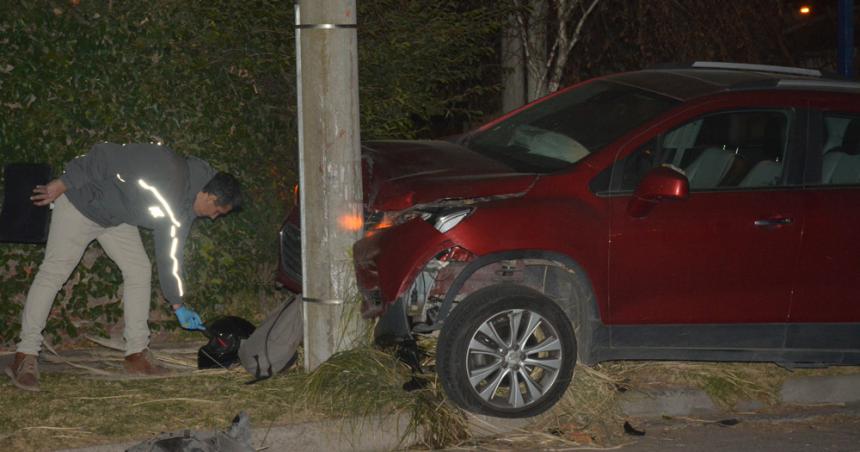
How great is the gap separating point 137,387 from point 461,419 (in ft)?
6.10

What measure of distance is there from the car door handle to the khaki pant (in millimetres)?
3509

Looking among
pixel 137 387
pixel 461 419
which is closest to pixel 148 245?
pixel 137 387

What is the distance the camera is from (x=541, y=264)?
671 centimetres

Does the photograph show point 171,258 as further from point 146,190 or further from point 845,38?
point 845,38

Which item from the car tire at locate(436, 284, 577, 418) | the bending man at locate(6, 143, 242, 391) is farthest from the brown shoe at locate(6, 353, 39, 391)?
the car tire at locate(436, 284, 577, 418)

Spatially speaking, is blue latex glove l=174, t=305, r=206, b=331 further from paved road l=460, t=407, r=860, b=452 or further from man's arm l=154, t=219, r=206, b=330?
paved road l=460, t=407, r=860, b=452

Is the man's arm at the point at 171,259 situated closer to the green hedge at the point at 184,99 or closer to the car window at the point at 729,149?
the green hedge at the point at 184,99

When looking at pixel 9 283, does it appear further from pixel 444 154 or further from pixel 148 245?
pixel 444 154

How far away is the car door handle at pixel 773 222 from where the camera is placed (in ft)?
22.4

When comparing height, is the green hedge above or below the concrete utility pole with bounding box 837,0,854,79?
below

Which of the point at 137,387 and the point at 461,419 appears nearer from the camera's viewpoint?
the point at 461,419

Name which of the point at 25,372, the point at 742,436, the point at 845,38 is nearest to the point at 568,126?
the point at 742,436

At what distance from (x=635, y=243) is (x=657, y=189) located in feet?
1.14

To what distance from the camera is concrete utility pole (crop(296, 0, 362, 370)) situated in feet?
22.0
